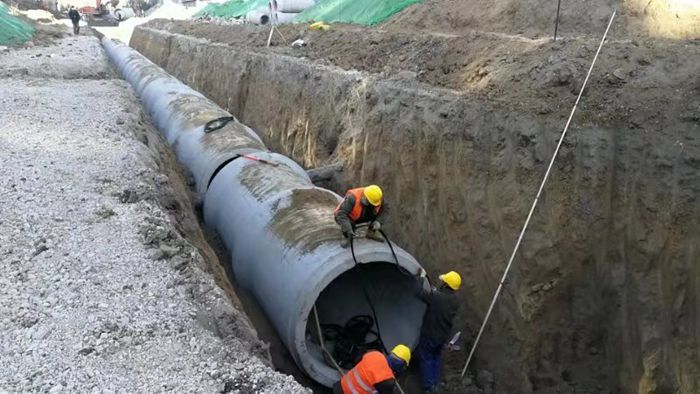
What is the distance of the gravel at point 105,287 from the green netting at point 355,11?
9.19 metres

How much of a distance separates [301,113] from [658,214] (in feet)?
21.4

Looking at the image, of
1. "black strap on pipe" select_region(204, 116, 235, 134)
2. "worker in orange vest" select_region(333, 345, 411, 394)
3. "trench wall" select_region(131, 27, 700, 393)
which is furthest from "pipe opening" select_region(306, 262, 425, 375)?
"black strap on pipe" select_region(204, 116, 235, 134)

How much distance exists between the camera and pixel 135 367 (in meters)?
3.26

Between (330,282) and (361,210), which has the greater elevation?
(361,210)

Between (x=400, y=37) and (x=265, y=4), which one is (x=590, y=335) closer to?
(x=400, y=37)

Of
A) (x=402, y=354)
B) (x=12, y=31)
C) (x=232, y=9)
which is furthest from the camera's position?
(x=232, y=9)

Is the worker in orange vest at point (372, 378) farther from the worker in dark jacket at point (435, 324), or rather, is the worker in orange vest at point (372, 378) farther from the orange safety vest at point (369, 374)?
the worker in dark jacket at point (435, 324)

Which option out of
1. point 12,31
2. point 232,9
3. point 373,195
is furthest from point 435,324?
point 232,9

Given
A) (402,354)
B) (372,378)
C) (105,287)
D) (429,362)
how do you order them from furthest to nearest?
(429,362) < (402,354) < (372,378) < (105,287)

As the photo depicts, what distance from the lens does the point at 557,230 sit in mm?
5773

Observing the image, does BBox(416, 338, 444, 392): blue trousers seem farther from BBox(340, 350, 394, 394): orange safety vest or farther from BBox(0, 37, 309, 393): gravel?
BBox(0, 37, 309, 393): gravel

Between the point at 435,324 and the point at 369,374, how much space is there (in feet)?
4.68

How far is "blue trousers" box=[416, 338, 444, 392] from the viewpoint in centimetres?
603

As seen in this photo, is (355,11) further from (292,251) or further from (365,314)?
(292,251)
